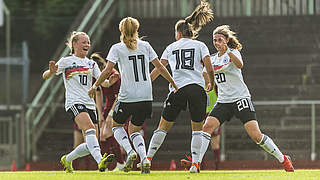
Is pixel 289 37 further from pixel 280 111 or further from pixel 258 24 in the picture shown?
pixel 280 111

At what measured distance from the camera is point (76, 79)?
A: 12.3 m

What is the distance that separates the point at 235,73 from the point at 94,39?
34.4 ft

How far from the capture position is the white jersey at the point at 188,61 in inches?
466

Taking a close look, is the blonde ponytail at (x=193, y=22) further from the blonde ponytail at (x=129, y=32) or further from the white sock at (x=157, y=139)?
the white sock at (x=157, y=139)

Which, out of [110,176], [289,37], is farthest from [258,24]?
[110,176]

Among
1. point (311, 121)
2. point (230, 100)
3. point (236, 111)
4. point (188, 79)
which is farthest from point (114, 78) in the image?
point (311, 121)

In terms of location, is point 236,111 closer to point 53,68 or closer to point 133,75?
point 133,75

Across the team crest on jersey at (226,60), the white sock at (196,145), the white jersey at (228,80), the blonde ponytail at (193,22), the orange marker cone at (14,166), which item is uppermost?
the blonde ponytail at (193,22)

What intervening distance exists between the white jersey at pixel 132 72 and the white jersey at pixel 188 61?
42 centimetres

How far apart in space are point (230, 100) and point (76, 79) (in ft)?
6.79

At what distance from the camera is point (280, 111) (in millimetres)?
18766

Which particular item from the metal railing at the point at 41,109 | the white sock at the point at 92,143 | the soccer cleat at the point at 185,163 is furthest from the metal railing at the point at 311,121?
the white sock at the point at 92,143

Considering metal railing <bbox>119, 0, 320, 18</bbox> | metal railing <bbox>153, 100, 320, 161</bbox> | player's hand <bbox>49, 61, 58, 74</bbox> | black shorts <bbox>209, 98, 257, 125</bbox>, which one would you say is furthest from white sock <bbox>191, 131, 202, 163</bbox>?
metal railing <bbox>119, 0, 320, 18</bbox>

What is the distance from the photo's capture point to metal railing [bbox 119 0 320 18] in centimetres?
2370
